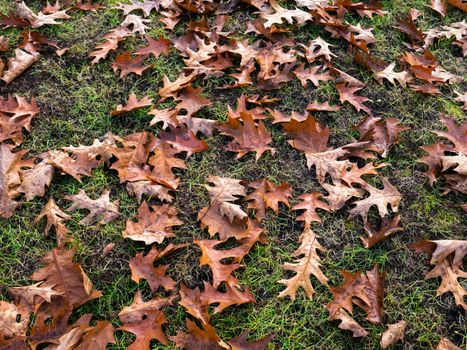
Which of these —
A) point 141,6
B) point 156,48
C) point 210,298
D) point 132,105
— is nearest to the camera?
point 210,298

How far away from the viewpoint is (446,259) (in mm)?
2492

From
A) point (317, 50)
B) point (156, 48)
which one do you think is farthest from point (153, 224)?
point (317, 50)

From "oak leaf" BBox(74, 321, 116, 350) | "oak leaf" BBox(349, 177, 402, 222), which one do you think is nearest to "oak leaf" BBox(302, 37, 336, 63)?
"oak leaf" BBox(349, 177, 402, 222)

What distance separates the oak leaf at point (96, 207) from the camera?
265 centimetres

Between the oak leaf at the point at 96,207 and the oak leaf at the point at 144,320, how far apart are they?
21.8 inches

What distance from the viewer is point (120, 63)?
11.1 feet

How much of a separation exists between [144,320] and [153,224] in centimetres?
56

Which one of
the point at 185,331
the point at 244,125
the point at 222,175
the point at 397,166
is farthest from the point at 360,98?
the point at 185,331

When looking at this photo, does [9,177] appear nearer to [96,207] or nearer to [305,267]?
[96,207]

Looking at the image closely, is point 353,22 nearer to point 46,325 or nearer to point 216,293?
point 216,293

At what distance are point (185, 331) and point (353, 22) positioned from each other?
2910 millimetres

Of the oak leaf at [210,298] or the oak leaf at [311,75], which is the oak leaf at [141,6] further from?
the oak leaf at [210,298]

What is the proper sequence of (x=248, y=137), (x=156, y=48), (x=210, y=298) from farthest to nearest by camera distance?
(x=156, y=48) < (x=248, y=137) < (x=210, y=298)

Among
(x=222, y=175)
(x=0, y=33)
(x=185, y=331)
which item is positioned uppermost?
(x=0, y=33)
